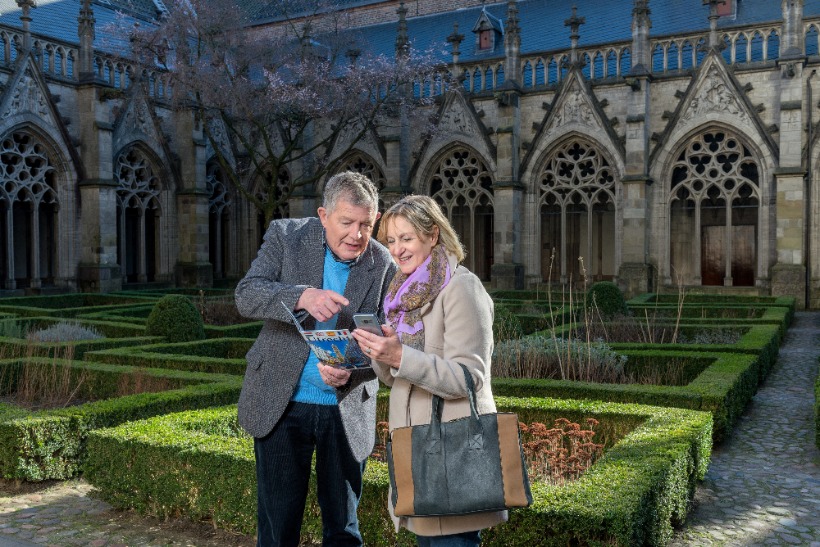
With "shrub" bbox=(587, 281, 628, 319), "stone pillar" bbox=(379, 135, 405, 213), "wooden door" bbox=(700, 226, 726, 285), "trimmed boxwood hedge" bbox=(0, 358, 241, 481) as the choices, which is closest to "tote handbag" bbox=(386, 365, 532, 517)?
"trimmed boxwood hedge" bbox=(0, 358, 241, 481)

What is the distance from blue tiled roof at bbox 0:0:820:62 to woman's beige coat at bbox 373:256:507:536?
14.2m

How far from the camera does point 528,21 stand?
19.5 m

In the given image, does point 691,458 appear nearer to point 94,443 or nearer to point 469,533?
point 469,533

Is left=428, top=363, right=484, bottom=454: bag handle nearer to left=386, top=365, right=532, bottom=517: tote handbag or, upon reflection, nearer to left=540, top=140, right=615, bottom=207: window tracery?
left=386, top=365, right=532, bottom=517: tote handbag

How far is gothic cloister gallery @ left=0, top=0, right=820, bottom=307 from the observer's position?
1488 centimetres

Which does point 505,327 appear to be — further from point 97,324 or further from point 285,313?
point 285,313

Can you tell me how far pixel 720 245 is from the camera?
19219mm

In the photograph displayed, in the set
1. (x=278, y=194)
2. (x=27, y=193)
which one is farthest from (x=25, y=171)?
(x=278, y=194)

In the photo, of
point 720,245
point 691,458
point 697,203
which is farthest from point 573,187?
point 691,458

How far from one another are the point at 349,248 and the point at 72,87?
15.7 meters

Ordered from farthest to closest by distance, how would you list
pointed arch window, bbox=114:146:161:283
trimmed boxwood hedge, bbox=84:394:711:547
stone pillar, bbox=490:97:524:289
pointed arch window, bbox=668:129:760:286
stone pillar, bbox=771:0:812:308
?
pointed arch window, bbox=114:146:161:283, stone pillar, bbox=490:97:524:289, pointed arch window, bbox=668:129:760:286, stone pillar, bbox=771:0:812:308, trimmed boxwood hedge, bbox=84:394:711:547

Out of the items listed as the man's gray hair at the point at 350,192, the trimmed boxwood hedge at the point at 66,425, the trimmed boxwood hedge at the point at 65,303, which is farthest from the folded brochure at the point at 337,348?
the trimmed boxwood hedge at the point at 65,303

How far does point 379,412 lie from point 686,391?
2.18 m

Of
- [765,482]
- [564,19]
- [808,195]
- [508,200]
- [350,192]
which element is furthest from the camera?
[564,19]
